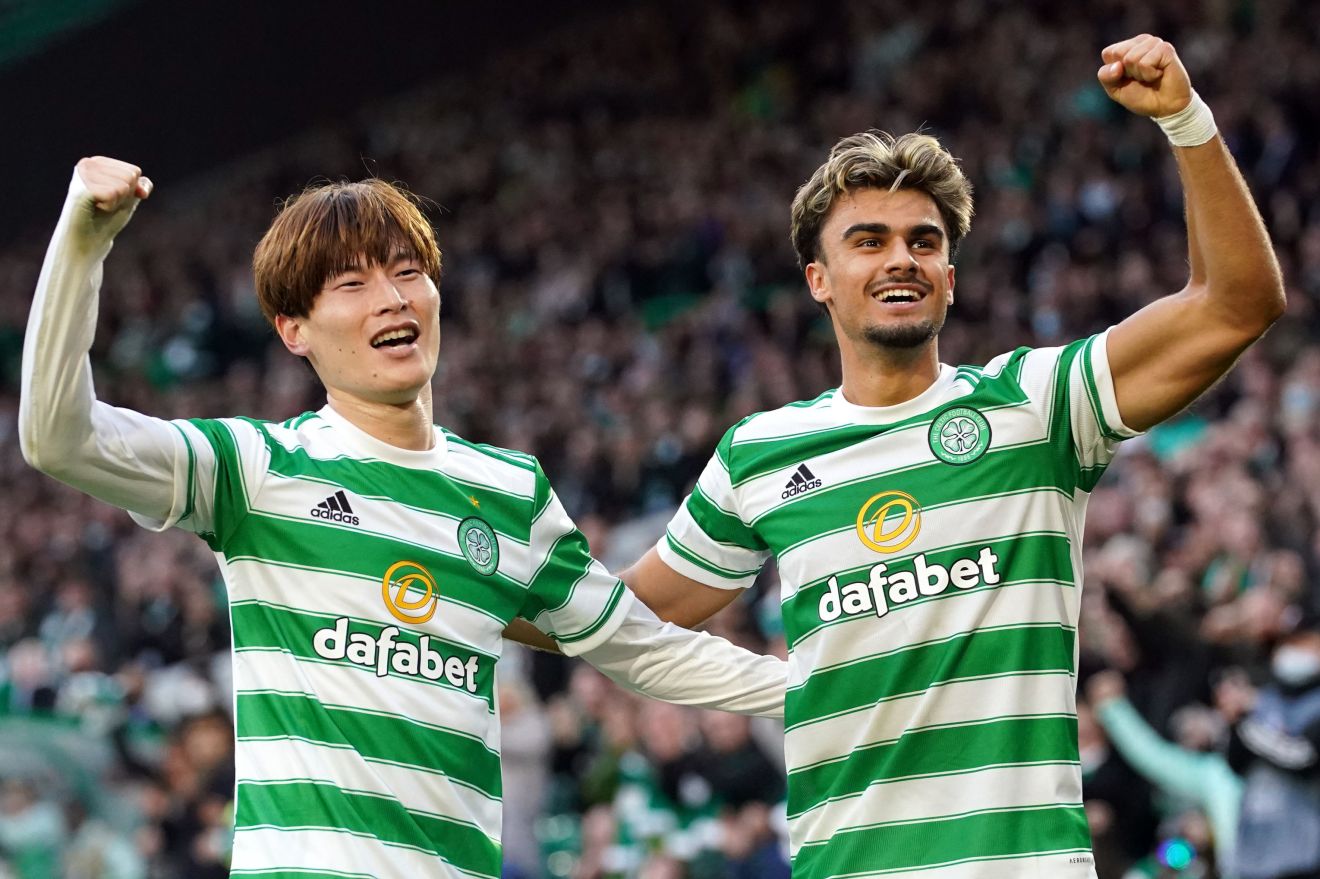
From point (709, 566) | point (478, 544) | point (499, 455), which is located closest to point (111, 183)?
point (478, 544)

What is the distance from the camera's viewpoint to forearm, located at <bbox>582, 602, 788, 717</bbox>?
14.4 ft

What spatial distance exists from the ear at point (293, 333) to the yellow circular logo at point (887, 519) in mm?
1300

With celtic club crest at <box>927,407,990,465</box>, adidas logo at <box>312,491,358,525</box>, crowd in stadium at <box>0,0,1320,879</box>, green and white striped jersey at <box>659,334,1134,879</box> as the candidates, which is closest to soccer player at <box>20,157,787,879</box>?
adidas logo at <box>312,491,358,525</box>

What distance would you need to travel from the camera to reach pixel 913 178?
421 centimetres

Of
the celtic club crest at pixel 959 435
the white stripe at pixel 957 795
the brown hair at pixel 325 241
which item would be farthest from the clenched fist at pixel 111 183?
the white stripe at pixel 957 795

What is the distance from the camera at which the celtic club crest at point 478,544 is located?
3.94 meters

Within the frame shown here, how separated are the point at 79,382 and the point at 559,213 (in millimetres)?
15720

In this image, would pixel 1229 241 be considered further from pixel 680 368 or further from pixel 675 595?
pixel 680 368

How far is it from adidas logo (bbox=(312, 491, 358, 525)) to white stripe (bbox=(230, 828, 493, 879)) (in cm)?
66

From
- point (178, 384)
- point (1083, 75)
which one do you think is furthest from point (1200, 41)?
point (178, 384)

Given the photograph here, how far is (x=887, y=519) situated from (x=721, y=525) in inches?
21.7

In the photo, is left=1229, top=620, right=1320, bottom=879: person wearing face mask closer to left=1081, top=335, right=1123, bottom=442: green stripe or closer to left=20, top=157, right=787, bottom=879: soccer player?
left=1081, top=335, right=1123, bottom=442: green stripe

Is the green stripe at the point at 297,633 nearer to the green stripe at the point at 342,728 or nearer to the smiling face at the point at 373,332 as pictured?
the green stripe at the point at 342,728

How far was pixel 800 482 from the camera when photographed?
4168 mm
